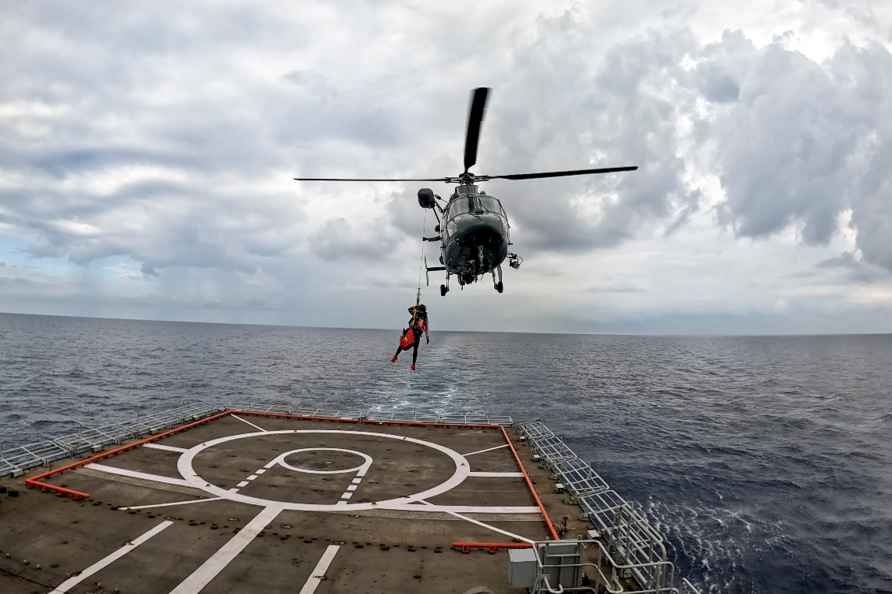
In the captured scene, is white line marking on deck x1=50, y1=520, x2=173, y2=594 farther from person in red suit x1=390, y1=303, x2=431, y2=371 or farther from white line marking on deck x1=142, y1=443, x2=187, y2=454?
person in red suit x1=390, y1=303, x2=431, y2=371

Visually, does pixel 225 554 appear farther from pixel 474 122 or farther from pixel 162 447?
pixel 474 122

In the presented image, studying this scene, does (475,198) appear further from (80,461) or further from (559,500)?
(80,461)

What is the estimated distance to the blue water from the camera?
24078 millimetres

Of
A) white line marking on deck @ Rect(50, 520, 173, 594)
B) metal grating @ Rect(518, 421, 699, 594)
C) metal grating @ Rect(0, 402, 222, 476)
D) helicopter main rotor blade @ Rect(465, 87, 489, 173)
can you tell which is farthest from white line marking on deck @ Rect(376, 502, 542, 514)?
metal grating @ Rect(0, 402, 222, 476)

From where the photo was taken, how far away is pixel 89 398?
55.7m

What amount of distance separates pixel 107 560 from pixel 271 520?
4.75 meters

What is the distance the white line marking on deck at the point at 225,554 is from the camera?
42.0ft

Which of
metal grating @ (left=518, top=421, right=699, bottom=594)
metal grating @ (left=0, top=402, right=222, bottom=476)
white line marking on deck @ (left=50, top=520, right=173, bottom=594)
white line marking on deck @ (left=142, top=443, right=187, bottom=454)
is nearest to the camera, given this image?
metal grating @ (left=518, top=421, right=699, bottom=594)

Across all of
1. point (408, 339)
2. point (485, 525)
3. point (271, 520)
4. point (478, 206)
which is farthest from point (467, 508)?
point (478, 206)

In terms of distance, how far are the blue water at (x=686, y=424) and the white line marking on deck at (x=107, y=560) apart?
70.2 feet

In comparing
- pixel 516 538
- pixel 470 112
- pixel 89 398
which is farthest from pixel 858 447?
pixel 89 398

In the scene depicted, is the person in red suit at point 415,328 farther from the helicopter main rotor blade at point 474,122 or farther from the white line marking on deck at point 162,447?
the white line marking on deck at point 162,447

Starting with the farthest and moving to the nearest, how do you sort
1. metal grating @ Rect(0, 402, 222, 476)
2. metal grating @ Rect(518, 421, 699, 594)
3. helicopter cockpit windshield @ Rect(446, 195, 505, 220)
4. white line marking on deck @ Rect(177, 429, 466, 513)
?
metal grating @ Rect(0, 402, 222, 476) → helicopter cockpit windshield @ Rect(446, 195, 505, 220) → white line marking on deck @ Rect(177, 429, 466, 513) → metal grating @ Rect(518, 421, 699, 594)

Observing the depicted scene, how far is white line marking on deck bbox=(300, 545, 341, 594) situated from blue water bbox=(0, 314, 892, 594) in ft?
53.1
